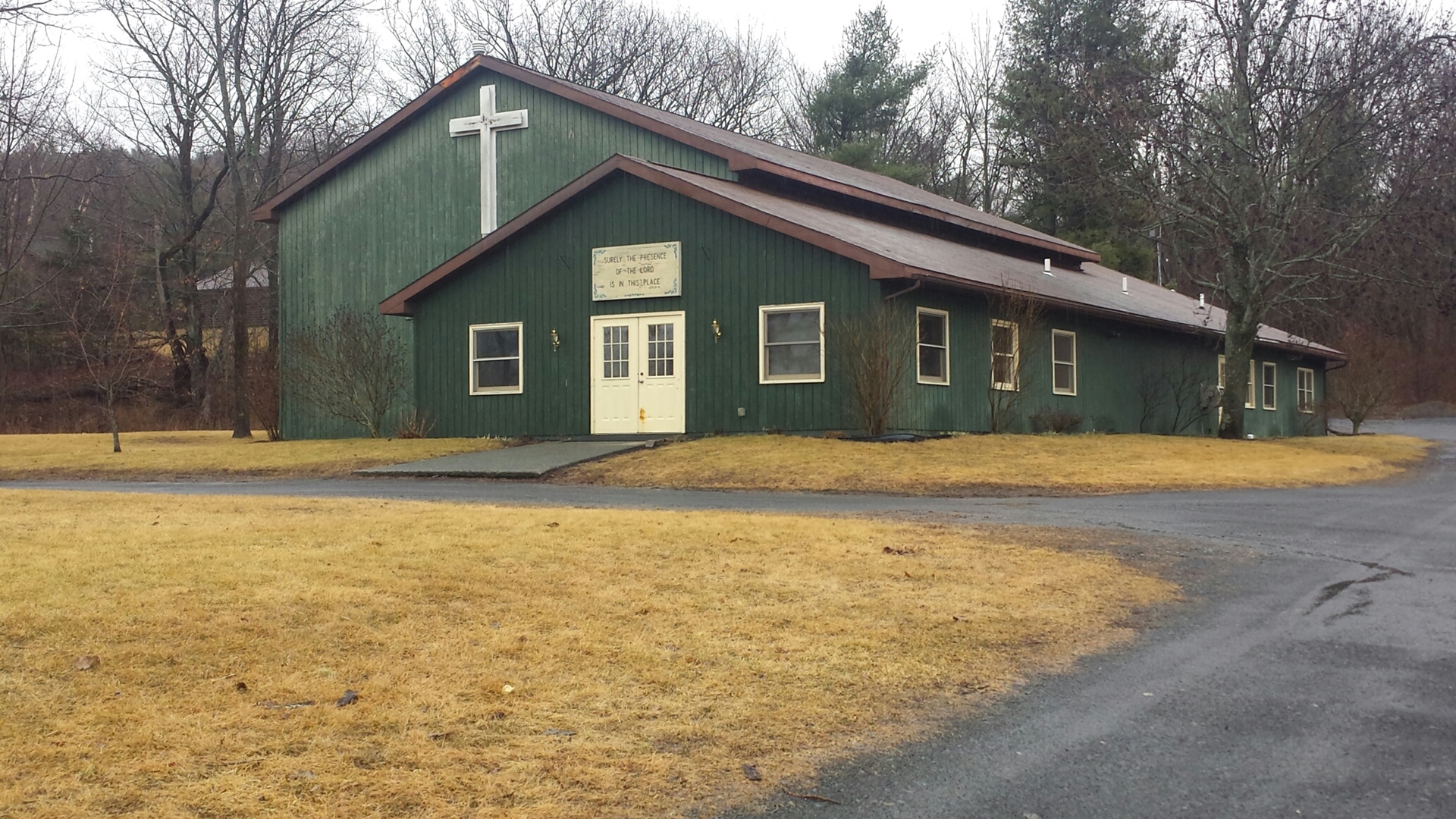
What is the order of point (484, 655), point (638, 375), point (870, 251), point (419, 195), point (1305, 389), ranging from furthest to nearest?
point (1305, 389), point (419, 195), point (638, 375), point (870, 251), point (484, 655)

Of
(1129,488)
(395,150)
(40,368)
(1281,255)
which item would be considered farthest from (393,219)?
(40,368)

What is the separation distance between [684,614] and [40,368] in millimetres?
48680

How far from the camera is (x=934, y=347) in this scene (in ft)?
66.5

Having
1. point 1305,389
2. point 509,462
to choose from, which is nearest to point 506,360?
point 509,462

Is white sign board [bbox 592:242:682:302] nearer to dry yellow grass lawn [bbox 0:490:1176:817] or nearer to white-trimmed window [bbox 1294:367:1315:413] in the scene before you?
dry yellow grass lawn [bbox 0:490:1176:817]

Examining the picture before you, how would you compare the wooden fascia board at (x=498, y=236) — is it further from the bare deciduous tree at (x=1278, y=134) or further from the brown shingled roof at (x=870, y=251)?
the bare deciduous tree at (x=1278, y=134)

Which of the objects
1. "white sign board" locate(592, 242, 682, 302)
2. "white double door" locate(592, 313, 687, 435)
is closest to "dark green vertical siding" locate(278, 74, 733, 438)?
"white sign board" locate(592, 242, 682, 302)

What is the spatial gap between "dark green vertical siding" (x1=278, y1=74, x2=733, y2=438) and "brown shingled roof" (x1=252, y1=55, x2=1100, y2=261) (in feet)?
0.76

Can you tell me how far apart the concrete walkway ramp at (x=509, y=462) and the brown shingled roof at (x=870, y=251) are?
4.17 metres

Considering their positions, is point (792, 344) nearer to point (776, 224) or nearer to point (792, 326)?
point (792, 326)

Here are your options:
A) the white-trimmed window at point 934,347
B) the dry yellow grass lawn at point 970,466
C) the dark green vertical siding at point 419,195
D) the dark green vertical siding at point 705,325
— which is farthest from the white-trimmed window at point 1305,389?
the dark green vertical siding at point 419,195

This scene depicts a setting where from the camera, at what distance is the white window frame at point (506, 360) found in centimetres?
2230

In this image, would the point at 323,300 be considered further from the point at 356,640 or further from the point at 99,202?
the point at 356,640

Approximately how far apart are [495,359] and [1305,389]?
24.7 meters
